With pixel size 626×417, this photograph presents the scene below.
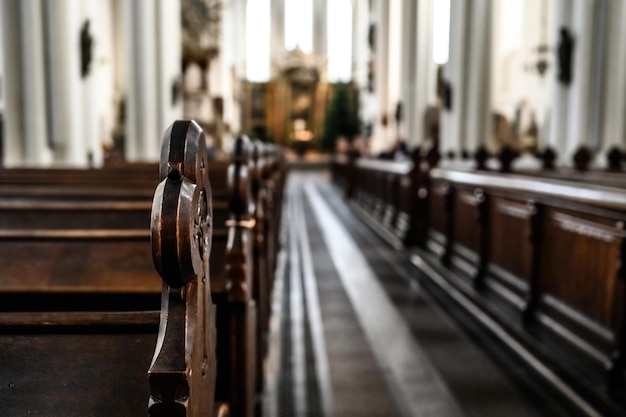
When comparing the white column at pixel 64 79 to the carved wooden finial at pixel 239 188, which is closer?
the carved wooden finial at pixel 239 188

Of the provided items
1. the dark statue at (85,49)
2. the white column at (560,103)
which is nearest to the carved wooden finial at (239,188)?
the white column at (560,103)

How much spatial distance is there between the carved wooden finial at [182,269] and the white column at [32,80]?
703 centimetres

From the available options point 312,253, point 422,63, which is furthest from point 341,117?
point 312,253

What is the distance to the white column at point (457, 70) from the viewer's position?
31.1 ft

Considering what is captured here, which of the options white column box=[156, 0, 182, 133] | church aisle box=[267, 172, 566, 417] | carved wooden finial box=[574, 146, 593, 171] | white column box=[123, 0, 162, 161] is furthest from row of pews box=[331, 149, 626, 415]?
white column box=[156, 0, 182, 133]

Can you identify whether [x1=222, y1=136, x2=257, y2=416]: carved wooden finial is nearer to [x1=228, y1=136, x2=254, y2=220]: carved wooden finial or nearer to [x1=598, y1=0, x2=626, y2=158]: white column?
[x1=228, y1=136, x2=254, y2=220]: carved wooden finial

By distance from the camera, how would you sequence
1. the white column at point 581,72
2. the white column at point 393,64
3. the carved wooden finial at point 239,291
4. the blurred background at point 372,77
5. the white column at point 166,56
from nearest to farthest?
1. the carved wooden finial at point 239,291
2. the white column at point 581,72
3. the blurred background at point 372,77
4. the white column at point 166,56
5. the white column at point 393,64

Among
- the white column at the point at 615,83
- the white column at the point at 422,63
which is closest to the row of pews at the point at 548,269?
the white column at the point at 615,83

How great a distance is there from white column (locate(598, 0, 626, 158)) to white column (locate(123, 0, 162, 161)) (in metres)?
6.93

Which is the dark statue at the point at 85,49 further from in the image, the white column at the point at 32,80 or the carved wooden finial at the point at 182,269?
the carved wooden finial at the point at 182,269

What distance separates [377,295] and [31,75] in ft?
17.6

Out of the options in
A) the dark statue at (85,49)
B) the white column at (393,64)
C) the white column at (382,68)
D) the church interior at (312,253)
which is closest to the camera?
the church interior at (312,253)

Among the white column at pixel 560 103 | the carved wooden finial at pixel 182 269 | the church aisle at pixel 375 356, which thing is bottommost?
the church aisle at pixel 375 356

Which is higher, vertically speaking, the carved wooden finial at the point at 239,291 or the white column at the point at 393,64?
the white column at the point at 393,64
